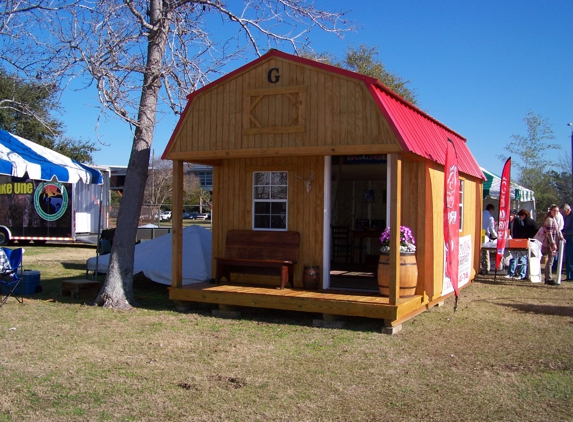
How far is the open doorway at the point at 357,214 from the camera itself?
13777 mm

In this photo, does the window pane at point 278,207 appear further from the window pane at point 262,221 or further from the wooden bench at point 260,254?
the wooden bench at point 260,254

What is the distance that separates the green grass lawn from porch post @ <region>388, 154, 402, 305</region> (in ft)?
2.02

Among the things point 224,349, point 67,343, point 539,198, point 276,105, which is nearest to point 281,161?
point 276,105

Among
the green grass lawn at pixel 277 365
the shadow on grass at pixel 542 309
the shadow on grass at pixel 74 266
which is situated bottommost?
the green grass lawn at pixel 277 365

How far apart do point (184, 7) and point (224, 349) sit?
6620 mm

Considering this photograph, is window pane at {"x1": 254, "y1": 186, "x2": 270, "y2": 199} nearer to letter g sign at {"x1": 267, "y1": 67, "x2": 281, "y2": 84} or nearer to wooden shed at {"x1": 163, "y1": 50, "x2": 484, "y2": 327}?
wooden shed at {"x1": 163, "y1": 50, "x2": 484, "y2": 327}

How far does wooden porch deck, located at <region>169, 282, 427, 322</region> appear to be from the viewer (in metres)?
8.01

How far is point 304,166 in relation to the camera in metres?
9.70

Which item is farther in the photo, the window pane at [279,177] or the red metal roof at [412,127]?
the window pane at [279,177]

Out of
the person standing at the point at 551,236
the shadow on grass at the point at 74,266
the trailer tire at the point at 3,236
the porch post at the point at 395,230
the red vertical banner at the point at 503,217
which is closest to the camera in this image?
the porch post at the point at 395,230

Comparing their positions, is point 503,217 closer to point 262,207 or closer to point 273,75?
point 262,207

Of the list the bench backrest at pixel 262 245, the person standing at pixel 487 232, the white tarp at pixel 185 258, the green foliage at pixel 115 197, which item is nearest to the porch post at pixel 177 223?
the bench backrest at pixel 262 245

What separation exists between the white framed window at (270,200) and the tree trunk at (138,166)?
1.91 meters

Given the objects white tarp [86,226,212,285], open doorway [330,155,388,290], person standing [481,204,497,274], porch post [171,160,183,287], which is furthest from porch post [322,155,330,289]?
person standing [481,204,497,274]
